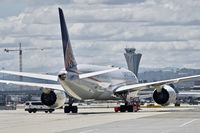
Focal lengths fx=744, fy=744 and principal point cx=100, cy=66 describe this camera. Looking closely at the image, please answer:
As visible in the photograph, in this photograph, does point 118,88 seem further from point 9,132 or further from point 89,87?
point 9,132

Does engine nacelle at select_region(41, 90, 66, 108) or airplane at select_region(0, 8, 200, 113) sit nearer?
airplane at select_region(0, 8, 200, 113)

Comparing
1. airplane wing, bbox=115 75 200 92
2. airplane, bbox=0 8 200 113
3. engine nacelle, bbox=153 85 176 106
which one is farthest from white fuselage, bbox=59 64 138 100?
engine nacelle, bbox=153 85 176 106

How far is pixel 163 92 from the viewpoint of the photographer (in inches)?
3098

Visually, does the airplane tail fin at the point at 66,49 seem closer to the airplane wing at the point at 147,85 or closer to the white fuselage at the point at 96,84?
the white fuselage at the point at 96,84

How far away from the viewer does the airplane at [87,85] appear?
69938 millimetres

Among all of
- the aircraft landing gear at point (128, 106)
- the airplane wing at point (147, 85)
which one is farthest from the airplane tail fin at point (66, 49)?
the aircraft landing gear at point (128, 106)

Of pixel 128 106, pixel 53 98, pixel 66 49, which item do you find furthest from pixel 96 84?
pixel 66 49

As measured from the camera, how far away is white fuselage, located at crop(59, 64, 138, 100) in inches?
2810

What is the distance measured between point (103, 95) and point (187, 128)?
1458 inches

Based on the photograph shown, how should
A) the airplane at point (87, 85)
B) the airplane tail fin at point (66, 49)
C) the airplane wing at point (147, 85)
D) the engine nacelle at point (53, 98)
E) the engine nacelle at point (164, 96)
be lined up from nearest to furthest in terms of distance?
the airplane tail fin at point (66, 49) → the airplane at point (87, 85) → the airplane wing at point (147, 85) → the engine nacelle at point (53, 98) → the engine nacelle at point (164, 96)

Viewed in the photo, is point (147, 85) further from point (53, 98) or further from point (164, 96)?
point (53, 98)

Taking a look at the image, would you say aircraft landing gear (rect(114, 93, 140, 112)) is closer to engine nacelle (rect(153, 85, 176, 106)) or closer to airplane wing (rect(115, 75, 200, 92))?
airplane wing (rect(115, 75, 200, 92))

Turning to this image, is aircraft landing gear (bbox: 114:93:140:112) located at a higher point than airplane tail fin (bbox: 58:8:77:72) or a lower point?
lower

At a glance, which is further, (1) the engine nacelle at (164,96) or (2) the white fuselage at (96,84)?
(1) the engine nacelle at (164,96)
